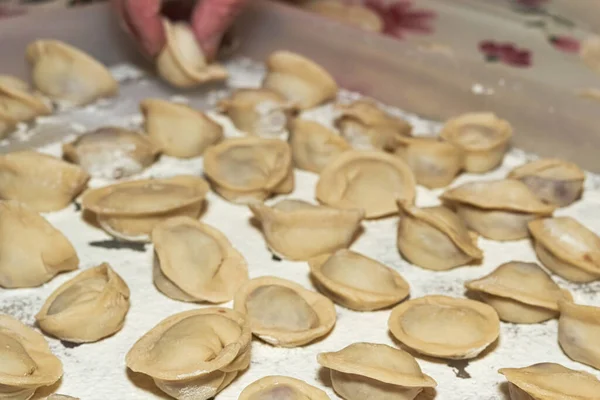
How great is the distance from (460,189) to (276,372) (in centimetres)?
44

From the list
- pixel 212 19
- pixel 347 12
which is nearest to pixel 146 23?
pixel 212 19

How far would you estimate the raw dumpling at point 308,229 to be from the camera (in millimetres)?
1073

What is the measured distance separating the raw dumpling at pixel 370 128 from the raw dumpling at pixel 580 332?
1.61ft

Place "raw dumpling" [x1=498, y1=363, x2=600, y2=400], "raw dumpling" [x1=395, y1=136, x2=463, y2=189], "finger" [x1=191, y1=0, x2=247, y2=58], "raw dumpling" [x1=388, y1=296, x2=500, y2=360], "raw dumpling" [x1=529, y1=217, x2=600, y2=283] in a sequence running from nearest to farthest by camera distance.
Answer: "raw dumpling" [x1=498, y1=363, x2=600, y2=400], "raw dumpling" [x1=388, y1=296, x2=500, y2=360], "raw dumpling" [x1=529, y1=217, x2=600, y2=283], "raw dumpling" [x1=395, y1=136, x2=463, y2=189], "finger" [x1=191, y1=0, x2=247, y2=58]

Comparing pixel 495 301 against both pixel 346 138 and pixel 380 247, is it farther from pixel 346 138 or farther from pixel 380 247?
pixel 346 138

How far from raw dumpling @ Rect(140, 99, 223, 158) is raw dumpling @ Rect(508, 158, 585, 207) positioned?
0.52m

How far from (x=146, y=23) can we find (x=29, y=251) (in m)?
0.63

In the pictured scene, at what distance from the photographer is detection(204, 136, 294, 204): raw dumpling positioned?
47.7 inches

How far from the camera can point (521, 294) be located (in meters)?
0.97

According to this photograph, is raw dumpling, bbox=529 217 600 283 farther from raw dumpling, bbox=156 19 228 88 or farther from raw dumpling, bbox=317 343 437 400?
raw dumpling, bbox=156 19 228 88

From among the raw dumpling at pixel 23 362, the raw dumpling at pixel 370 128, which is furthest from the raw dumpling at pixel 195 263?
the raw dumpling at pixel 370 128

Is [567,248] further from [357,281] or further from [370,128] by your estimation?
[370,128]

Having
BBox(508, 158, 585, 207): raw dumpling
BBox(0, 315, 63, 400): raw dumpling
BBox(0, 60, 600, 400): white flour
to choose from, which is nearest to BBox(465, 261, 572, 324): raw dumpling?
BBox(0, 60, 600, 400): white flour

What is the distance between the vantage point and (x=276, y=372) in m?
0.90
